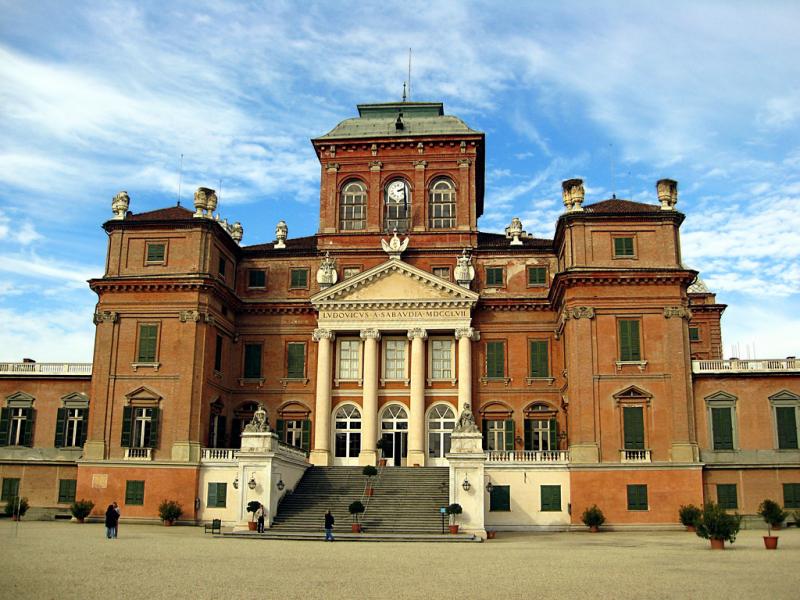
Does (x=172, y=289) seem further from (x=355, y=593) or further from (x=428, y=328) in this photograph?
(x=355, y=593)

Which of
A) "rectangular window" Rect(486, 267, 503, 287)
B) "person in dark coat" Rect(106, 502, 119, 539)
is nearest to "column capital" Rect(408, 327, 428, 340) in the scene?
"rectangular window" Rect(486, 267, 503, 287)

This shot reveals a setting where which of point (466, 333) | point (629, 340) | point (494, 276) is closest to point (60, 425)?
point (466, 333)

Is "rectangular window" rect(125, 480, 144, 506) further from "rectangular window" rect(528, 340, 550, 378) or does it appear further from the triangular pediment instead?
"rectangular window" rect(528, 340, 550, 378)

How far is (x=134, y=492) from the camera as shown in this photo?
1667 inches

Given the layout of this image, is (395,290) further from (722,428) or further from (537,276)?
(722,428)

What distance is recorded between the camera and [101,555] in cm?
2497

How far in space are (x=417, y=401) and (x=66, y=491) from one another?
19128 millimetres

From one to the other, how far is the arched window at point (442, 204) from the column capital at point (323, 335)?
9.04 meters

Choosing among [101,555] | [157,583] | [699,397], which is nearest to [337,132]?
[699,397]

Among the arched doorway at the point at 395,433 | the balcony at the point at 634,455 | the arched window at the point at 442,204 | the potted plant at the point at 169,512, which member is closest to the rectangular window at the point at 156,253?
the potted plant at the point at 169,512

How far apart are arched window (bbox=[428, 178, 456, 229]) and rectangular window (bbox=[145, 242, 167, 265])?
15468 millimetres

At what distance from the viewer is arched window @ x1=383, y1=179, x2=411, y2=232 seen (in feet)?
166

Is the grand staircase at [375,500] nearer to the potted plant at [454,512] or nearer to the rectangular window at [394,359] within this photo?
the potted plant at [454,512]

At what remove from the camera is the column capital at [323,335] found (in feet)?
155
